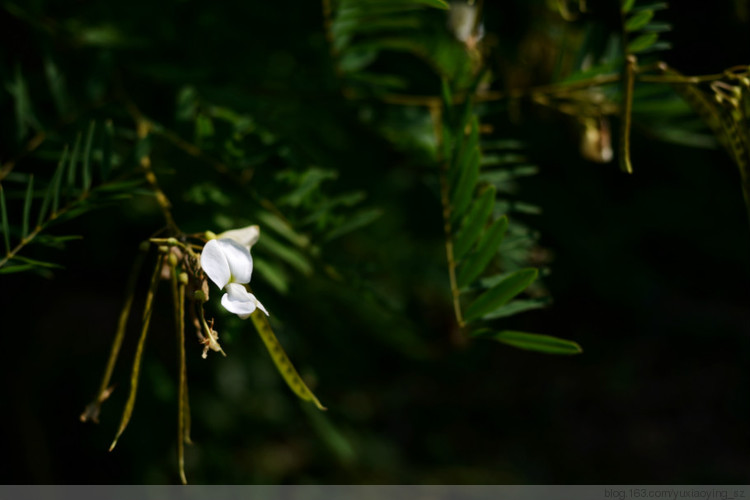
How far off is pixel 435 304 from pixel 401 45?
43.4 inches

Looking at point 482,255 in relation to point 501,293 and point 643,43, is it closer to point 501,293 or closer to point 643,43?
point 501,293

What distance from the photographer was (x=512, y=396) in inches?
103

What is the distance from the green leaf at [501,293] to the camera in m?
0.52

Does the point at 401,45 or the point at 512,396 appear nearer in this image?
the point at 401,45

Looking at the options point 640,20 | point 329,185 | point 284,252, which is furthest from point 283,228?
point 640,20

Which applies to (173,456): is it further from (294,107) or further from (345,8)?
(345,8)

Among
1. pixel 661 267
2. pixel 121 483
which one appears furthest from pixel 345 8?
pixel 661 267

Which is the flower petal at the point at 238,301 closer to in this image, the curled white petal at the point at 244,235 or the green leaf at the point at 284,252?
the curled white petal at the point at 244,235

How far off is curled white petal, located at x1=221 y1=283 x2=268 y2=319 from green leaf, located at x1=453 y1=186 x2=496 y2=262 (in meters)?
0.24

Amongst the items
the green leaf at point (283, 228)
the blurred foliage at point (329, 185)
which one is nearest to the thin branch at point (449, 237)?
the blurred foliage at point (329, 185)

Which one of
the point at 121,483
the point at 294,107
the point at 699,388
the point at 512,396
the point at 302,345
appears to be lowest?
the point at 699,388

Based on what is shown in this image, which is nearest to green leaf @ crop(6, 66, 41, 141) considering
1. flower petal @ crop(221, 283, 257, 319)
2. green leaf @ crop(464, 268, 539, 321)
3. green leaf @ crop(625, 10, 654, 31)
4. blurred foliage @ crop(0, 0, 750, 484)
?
blurred foliage @ crop(0, 0, 750, 484)

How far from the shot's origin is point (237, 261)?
442 millimetres

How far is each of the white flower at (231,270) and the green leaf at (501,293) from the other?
0.67ft
